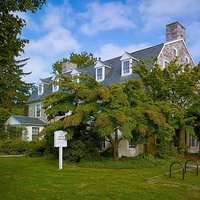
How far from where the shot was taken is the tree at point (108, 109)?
11.1 m

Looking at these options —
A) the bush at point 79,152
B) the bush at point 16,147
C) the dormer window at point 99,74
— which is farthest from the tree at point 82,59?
the bush at point 79,152

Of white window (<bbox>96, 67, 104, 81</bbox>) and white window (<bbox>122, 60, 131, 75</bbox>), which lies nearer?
white window (<bbox>122, 60, 131, 75</bbox>)

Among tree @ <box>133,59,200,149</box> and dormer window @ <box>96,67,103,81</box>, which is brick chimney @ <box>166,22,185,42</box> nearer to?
dormer window @ <box>96,67,103,81</box>

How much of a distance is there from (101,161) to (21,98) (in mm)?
28597

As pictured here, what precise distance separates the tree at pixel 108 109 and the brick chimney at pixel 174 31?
10.5 m

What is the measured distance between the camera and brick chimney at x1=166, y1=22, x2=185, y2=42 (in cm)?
2117

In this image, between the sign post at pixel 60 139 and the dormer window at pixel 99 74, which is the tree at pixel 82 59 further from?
the sign post at pixel 60 139

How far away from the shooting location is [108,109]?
38.0 feet

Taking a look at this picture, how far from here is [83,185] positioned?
7.48 meters

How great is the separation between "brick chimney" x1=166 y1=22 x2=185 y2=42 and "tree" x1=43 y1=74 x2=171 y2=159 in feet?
34.4

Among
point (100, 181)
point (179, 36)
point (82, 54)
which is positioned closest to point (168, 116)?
point (100, 181)

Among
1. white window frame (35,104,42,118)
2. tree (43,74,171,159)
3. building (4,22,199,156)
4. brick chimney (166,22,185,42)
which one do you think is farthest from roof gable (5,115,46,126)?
brick chimney (166,22,185,42)

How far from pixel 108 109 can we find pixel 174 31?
43.1ft

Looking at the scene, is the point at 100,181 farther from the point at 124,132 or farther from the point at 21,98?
the point at 21,98
